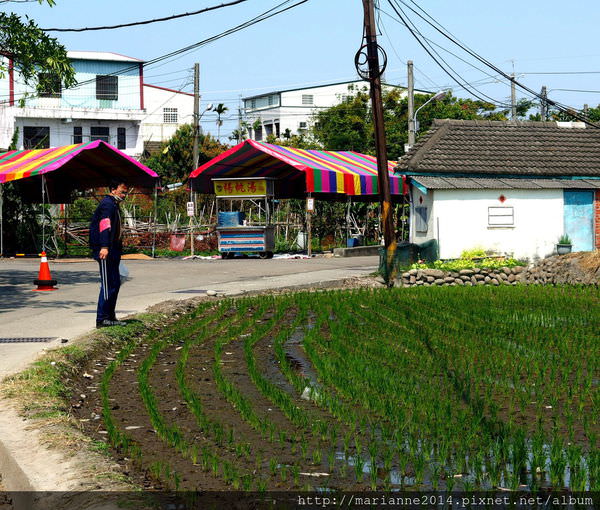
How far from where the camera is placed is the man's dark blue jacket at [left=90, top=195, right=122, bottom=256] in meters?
11.9

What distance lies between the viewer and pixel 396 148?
5825 cm

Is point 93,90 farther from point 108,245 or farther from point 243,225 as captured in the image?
point 108,245

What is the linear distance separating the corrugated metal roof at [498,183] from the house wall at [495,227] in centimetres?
17

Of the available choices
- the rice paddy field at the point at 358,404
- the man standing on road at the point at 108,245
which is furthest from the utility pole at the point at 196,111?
the man standing on road at the point at 108,245

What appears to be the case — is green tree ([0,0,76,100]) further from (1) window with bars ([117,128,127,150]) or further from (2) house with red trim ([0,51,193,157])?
(1) window with bars ([117,128,127,150])

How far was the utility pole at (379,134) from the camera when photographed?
20938mm

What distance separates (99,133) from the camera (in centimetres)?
6072

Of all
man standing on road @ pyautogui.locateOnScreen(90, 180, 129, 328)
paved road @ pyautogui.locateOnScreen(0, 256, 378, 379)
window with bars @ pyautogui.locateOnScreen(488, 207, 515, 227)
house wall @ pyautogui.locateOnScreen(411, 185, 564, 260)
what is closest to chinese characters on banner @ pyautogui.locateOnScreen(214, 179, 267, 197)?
paved road @ pyautogui.locateOnScreen(0, 256, 378, 379)

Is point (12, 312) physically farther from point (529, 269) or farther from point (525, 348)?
point (529, 269)

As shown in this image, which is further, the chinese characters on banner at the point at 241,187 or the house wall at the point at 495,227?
the chinese characters on banner at the point at 241,187

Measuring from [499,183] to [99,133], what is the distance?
4066 centimetres

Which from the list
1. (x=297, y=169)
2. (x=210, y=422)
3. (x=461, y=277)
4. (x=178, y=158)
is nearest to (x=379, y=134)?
(x=461, y=277)

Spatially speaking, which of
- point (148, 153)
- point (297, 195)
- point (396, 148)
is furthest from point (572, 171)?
point (148, 153)

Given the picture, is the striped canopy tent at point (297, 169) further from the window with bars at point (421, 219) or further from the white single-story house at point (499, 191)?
the window with bars at point (421, 219)
